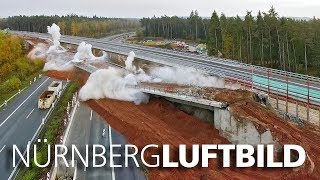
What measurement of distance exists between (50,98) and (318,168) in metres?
28.8

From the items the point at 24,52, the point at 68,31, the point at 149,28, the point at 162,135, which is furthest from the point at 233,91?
the point at 68,31

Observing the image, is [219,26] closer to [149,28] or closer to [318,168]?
[318,168]

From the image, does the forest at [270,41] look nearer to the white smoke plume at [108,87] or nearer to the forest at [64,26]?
the white smoke plume at [108,87]

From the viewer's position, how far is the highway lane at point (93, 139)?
2552 cm

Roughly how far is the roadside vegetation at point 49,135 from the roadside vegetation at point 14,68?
9527 millimetres

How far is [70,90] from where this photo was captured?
4994 centimetres

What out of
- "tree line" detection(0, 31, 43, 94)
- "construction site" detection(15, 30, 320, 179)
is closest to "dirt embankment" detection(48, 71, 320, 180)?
"construction site" detection(15, 30, 320, 179)

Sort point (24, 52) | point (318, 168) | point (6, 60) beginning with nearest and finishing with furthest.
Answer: point (318, 168)
point (6, 60)
point (24, 52)

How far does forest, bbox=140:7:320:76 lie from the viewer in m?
59.4

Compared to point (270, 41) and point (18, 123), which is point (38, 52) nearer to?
Answer: point (270, 41)

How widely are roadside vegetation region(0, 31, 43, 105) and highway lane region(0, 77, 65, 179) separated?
3064mm

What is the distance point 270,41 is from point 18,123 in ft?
135

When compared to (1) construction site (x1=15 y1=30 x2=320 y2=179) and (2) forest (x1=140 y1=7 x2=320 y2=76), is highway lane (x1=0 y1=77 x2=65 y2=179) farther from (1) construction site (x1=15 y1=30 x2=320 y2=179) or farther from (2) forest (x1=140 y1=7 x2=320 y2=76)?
(2) forest (x1=140 y1=7 x2=320 y2=76)

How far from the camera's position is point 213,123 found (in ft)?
112
